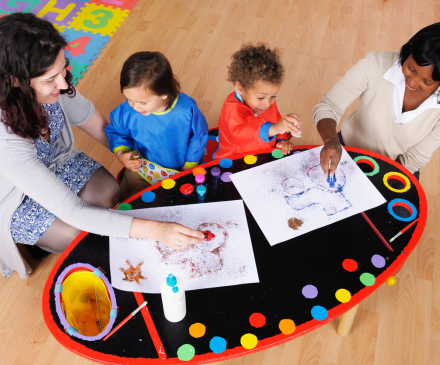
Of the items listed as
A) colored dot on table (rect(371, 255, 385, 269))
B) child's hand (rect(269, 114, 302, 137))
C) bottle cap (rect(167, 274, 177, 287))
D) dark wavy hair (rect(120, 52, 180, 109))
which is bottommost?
colored dot on table (rect(371, 255, 385, 269))

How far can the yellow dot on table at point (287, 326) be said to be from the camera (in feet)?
2.77

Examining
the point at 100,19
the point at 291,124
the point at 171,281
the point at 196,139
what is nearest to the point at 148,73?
the point at 196,139

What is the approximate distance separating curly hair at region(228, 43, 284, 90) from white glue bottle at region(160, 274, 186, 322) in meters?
0.81

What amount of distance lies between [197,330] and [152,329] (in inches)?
4.0

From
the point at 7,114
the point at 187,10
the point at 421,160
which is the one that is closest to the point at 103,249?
the point at 7,114

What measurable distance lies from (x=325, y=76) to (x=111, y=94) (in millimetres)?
1322

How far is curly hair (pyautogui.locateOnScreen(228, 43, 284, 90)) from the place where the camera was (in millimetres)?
1322

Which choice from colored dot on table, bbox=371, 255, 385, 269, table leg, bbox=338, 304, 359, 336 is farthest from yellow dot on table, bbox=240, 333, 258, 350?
table leg, bbox=338, 304, 359, 336

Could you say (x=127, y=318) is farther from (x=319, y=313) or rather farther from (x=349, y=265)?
(x=349, y=265)

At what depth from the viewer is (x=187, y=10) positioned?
106 inches

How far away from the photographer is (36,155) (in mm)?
1114

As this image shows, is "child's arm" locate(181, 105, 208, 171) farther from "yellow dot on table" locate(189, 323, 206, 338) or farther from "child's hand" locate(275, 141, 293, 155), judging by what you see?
"yellow dot on table" locate(189, 323, 206, 338)

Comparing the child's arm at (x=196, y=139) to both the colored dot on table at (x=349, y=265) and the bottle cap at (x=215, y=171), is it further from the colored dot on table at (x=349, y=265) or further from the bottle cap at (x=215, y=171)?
the colored dot on table at (x=349, y=265)

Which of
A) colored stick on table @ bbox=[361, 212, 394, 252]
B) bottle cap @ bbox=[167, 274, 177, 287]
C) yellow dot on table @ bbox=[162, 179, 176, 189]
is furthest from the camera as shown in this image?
yellow dot on table @ bbox=[162, 179, 176, 189]
